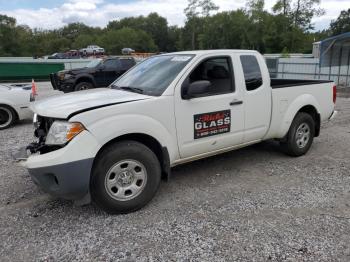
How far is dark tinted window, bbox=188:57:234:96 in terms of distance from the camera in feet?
14.1

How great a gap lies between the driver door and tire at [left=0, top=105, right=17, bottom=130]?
5907 mm

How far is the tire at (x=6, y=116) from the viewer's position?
27.0 ft

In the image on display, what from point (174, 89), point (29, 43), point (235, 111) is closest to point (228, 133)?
point (235, 111)

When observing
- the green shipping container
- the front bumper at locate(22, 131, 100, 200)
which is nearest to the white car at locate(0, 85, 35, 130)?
the front bumper at locate(22, 131, 100, 200)

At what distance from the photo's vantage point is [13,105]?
827 cm

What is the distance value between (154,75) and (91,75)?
10.3 m

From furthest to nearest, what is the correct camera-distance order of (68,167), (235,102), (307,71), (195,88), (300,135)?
(307,71) → (300,135) → (235,102) → (195,88) → (68,167)

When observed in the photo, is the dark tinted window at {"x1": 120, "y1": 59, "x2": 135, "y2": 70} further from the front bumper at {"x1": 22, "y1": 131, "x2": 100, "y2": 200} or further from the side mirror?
the front bumper at {"x1": 22, "y1": 131, "x2": 100, "y2": 200}

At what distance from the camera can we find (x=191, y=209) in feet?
12.5

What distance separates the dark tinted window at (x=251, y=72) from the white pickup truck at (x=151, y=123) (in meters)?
0.02

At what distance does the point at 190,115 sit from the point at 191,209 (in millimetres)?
1111

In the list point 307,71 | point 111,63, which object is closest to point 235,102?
point 111,63

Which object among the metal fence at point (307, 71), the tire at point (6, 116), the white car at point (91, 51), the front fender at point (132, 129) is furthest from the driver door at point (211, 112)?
the white car at point (91, 51)

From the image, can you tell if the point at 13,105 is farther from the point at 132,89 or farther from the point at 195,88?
the point at 195,88
